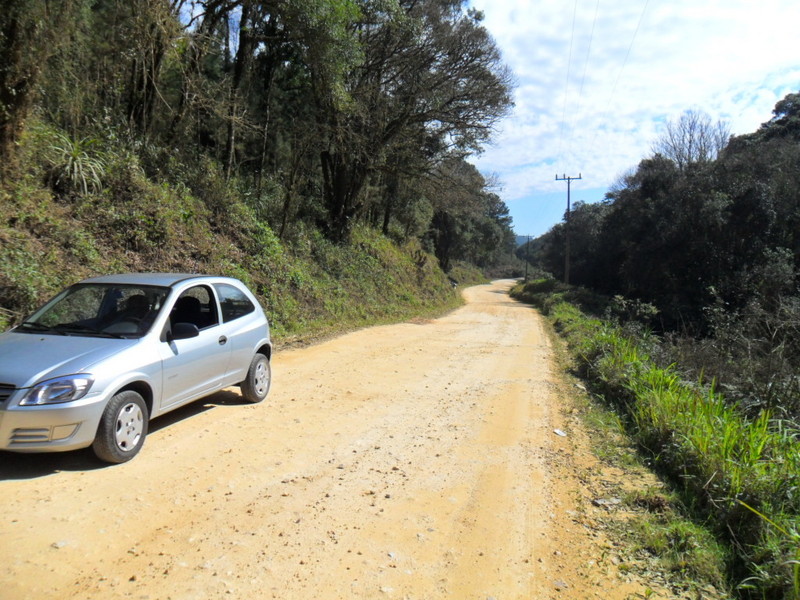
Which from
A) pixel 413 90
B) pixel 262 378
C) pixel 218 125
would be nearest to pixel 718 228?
pixel 413 90

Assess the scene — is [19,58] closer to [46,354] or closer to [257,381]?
[257,381]

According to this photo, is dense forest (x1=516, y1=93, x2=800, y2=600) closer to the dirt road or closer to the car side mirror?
the dirt road

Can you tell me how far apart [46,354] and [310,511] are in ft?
8.19

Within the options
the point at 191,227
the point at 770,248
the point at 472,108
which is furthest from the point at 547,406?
the point at 770,248

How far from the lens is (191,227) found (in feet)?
42.0

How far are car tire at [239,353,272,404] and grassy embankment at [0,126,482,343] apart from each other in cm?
347

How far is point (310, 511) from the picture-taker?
418cm

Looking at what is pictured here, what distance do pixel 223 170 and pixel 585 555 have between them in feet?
50.1

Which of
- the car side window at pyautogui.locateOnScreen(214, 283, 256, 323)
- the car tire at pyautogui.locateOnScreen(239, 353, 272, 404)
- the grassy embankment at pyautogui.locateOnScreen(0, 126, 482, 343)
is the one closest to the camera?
the car side window at pyautogui.locateOnScreen(214, 283, 256, 323)

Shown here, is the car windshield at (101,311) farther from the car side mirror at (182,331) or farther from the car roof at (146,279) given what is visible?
the car side mirror at (182,331)

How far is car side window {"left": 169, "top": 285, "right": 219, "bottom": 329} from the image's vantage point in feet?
19.4

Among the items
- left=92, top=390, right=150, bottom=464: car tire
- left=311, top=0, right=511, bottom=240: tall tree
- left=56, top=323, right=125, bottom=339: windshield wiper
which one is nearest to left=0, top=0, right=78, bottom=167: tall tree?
left=56, top=323, right=125, bottom=339: windshield wiper

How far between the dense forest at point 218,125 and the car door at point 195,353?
3432 millimetres

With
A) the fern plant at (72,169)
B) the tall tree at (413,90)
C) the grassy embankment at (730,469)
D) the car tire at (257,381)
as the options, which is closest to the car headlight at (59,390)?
the car tire at (257,381)
